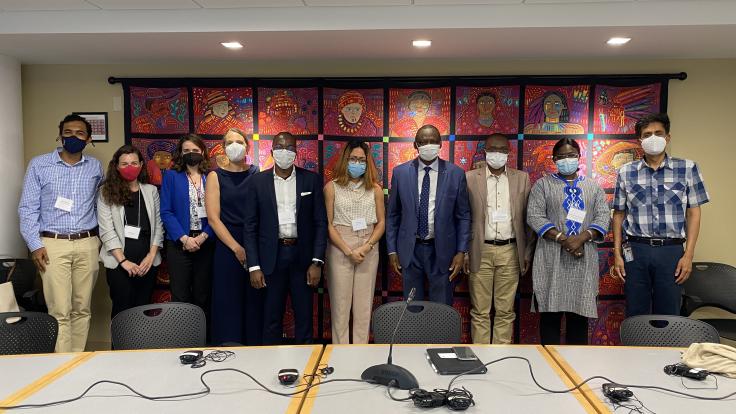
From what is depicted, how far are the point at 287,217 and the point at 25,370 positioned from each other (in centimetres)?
191

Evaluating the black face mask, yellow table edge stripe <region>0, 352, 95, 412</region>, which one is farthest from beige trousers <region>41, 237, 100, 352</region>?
yellow table edge stripe <region>0, 352, 95, 412</region>

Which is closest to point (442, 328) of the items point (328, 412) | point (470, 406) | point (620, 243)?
point (470, 406)

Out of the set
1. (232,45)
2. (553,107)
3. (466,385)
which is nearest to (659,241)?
(553,107)

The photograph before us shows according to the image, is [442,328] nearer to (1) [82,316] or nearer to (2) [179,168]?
(2) [179,168]

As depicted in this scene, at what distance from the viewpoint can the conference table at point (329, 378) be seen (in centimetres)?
166

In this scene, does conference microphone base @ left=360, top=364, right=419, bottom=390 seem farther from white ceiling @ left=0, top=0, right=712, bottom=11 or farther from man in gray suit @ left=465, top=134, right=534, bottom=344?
white ceiling @ left=0, top=0, right=712, bottom=11

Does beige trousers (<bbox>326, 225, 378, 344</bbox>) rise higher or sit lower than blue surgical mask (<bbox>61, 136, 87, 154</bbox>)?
lower

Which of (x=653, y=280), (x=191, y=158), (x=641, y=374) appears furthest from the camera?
(x=191, y=158)

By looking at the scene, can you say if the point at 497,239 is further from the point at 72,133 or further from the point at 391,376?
the point at 72,133

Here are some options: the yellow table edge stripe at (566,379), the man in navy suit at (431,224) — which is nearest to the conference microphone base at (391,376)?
the yellow table edge stripe at (566,379)

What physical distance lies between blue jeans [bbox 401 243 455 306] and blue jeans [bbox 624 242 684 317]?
51.3 inches

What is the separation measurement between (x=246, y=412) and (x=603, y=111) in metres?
3.84

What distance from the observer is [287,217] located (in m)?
3.63

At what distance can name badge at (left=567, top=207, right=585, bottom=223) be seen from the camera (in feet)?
11.7
